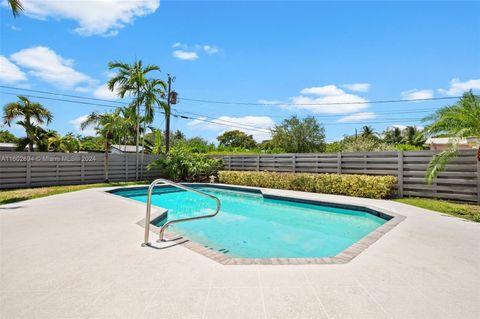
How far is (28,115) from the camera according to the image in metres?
17.5

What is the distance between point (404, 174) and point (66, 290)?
34.4 ft

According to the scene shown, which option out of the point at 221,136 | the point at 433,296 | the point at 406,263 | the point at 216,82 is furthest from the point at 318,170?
the point at 221,136

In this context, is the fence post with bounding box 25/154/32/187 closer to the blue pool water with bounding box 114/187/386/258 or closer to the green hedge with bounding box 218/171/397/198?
the blue pool water with bounding box 114/187/386/258

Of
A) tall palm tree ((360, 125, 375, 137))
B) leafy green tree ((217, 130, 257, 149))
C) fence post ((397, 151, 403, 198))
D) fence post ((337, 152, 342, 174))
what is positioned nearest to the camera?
fence post ((397, 151, 403, 198))

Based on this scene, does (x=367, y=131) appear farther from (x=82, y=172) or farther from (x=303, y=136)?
(x=82, y=172)

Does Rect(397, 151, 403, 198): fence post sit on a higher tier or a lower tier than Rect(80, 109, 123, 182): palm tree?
lower

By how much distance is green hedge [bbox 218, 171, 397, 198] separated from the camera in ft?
31.4

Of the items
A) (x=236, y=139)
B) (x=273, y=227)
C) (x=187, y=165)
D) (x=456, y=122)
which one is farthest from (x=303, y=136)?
(x=236, y=139)

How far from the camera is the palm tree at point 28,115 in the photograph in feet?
55.2

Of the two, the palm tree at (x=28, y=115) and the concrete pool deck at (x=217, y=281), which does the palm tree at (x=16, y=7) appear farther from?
the palm tree at (x=28, y=115)

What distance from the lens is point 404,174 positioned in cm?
969

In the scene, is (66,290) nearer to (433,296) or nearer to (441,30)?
(433,296)

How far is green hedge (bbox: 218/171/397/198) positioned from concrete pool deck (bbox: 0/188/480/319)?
189 inches

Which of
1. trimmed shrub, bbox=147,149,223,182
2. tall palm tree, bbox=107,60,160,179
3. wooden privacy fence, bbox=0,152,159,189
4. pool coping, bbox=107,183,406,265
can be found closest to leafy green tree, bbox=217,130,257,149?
trimmed shrub, bbox=147,149,223,182
